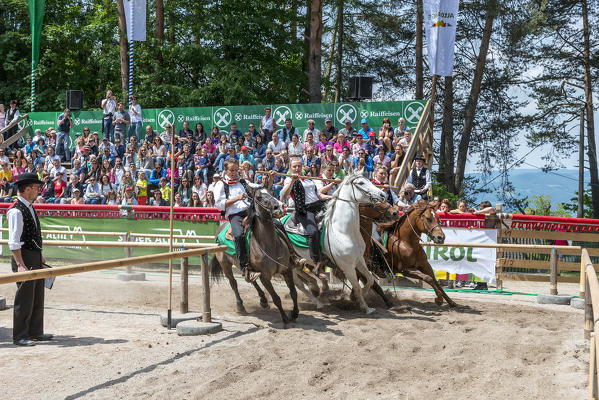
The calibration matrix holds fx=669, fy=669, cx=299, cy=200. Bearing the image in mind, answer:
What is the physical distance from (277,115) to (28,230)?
12.9m

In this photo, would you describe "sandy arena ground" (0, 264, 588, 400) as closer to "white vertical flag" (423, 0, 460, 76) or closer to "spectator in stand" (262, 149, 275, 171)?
"spectator in stand" (262, 149, 275, 171)

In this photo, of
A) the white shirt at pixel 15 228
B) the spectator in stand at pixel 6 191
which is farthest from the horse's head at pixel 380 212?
the spectator in stand at pixel 6 191

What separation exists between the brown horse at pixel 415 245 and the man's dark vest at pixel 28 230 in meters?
5.66

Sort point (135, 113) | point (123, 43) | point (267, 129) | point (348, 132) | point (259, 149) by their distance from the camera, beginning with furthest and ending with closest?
point (123, 43) → point (135, 113) → point (267, 129) → point (259, 149) → point (348, 132)

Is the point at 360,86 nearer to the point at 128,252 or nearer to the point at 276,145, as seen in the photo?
the point at 276,145

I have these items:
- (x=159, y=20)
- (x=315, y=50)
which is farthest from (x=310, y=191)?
(x=159, y=20)

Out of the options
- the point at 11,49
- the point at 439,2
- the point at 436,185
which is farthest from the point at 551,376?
the point at 11,49

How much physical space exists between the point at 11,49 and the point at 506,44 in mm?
26145

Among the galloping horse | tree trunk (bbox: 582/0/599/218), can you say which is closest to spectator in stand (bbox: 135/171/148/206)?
the galloping horse

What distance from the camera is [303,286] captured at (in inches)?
443

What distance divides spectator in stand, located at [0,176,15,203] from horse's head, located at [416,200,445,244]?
13.3 metres

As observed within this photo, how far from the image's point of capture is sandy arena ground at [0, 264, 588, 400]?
21.1ft

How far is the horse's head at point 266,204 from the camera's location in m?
9.61

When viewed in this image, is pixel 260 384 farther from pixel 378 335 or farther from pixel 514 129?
pixel 514 129
